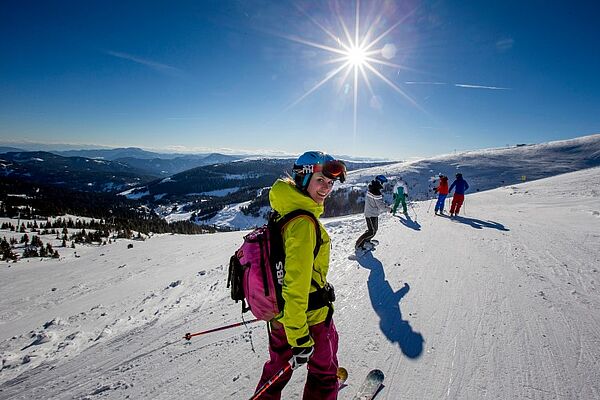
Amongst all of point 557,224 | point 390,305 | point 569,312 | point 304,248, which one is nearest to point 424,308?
point 390,305

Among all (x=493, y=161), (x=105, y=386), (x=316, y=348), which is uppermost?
(x=493, y=161)

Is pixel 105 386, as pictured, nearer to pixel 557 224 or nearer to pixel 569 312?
pixel 569 312

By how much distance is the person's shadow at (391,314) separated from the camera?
4.20 m

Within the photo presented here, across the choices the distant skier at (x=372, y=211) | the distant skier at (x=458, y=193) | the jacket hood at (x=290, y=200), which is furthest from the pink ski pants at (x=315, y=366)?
the distant skier at (x=458, y=193)

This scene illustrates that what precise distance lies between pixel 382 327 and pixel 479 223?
33.1 ft

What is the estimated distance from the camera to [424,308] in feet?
17.0

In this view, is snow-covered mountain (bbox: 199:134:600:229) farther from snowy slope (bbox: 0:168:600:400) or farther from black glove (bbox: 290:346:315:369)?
black glove (bbox: 290:346:315:369)

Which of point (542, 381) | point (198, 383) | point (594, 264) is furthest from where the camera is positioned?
point (594, 264)

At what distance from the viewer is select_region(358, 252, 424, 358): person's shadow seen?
4.20 meters

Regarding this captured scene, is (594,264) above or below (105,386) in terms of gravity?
above

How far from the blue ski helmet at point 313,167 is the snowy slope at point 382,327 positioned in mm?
2630

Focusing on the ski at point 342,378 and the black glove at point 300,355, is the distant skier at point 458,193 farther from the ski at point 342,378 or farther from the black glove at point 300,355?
the black glove at point 300,355

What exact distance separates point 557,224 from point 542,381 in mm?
10824

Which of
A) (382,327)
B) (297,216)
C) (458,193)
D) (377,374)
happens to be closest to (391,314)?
(382,327)
